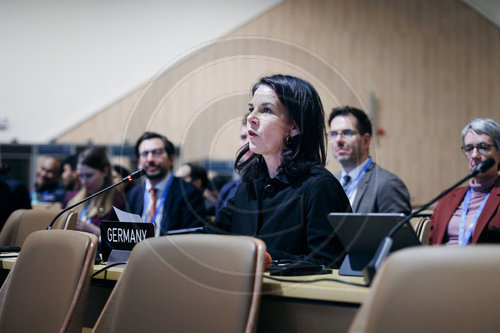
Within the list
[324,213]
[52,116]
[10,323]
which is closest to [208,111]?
[324,213]

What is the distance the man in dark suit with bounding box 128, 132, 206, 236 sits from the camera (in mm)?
3543

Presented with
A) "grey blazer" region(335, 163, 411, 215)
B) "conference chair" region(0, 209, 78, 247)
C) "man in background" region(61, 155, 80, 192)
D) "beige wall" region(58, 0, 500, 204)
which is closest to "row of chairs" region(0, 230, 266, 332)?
"conference chair" region(0, 209, 78, 247)

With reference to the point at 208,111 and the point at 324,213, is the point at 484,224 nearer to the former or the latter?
the point at 324,213

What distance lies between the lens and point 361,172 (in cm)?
315

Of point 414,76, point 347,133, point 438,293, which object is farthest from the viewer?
point 414,76

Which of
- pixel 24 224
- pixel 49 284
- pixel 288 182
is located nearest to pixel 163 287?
pixel 49 284

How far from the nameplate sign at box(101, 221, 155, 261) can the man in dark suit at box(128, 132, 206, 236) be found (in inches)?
56.9

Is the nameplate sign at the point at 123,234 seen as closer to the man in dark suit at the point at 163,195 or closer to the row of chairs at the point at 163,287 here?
the row of chairs at the point at 163,287

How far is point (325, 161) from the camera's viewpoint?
6.66ft

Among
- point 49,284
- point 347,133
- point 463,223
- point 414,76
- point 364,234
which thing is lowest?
point 49,284

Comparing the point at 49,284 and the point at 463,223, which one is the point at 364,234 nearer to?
the point at 49,284

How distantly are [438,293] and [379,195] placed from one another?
2123mm

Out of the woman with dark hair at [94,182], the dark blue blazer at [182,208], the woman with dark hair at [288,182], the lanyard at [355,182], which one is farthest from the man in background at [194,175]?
the woman with dark hair at [288,182]

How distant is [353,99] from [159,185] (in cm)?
150
